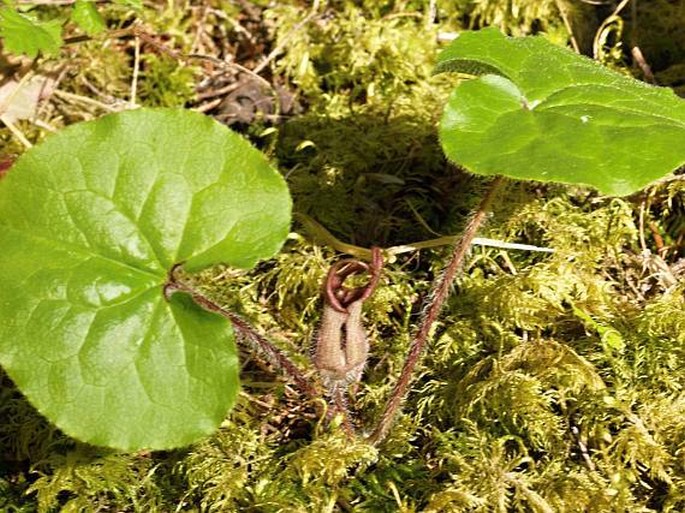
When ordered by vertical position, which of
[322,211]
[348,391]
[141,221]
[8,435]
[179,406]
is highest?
[141,221]

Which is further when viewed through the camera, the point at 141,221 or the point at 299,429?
the point at 299,429

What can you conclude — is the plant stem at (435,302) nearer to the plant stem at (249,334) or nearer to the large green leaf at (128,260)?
the plant stem at (249,334)

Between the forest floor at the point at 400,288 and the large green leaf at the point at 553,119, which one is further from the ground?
the large green leaf at the point at 553,119

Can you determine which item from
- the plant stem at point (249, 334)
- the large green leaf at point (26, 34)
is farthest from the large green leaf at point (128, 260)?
the large green leaf at point (26, 34)

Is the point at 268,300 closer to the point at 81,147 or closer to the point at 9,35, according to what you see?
the point at 81,147

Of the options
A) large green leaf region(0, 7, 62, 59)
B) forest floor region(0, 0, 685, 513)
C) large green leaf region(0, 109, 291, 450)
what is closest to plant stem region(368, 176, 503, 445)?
forest floor region(0, 0, 685, 513)

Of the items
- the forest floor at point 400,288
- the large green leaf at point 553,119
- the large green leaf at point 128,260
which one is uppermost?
the large green leaf at point 553,119

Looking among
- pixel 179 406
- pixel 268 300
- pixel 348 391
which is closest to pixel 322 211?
pixel 268 300
